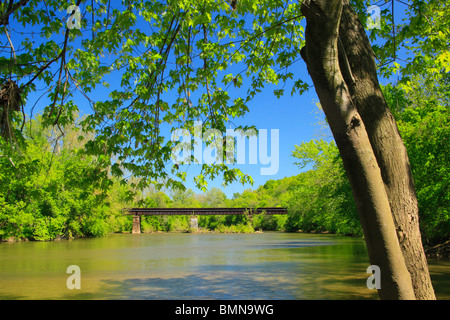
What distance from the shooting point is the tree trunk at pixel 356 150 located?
8.43 feet

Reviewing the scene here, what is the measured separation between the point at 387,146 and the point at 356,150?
41 cm

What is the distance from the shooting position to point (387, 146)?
113 inches

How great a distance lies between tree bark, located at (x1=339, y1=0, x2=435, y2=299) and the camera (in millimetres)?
2756

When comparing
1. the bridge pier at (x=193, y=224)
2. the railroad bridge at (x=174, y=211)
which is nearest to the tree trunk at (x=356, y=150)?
the railroad bridge at (x=174, y=211)

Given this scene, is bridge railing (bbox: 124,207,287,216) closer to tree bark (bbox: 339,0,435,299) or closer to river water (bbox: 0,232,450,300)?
river water (bbox: 0,232,450,300)

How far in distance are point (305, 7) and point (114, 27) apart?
374 centimetres

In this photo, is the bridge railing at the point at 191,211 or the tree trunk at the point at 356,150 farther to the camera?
the bridge railing at the point at 191,211

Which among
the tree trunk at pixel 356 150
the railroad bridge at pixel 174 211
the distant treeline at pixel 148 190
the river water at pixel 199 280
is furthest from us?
the railroad bridge at pixel 174 211

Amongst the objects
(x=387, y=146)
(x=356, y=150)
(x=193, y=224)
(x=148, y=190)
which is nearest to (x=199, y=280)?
(x=148, y=190)

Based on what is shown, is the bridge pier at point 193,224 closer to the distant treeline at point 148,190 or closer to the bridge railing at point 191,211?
the distant treeline at point 148,190

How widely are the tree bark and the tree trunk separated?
0.57 ft

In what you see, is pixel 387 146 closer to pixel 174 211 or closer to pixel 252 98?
pixel 252 98

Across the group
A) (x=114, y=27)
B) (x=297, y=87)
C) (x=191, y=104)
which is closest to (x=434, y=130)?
(x=297, y=87)

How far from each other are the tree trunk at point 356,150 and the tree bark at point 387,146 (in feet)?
0.57
